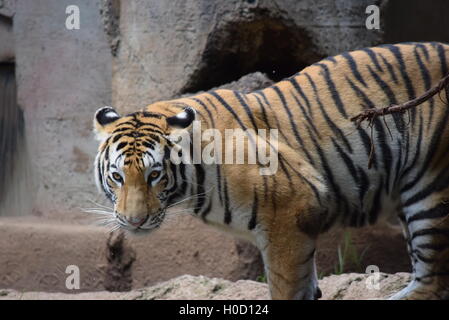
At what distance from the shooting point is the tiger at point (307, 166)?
4109 millimetres

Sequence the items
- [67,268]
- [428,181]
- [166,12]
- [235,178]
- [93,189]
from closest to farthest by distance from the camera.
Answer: [235,178] → [428,181] → [166,12] → [67,268] → [93,189]

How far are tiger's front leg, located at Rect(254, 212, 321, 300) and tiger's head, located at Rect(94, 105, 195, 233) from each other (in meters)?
0.64

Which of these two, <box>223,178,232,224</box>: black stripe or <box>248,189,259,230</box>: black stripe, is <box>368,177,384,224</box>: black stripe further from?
<box>223,178,232,224</box>: black stripe

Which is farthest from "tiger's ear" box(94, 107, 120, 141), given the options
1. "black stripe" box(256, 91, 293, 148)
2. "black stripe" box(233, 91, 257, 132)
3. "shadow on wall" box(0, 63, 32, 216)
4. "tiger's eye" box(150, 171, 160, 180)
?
"shadow on wall" box(0, 63, 32, 216)

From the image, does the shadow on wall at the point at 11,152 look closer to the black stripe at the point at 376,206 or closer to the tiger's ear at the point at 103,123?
the tiger's ear at the point at 103,123

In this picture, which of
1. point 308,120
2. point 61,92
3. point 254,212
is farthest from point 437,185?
point 61,92

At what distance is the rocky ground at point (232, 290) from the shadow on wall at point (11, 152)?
10.7ft

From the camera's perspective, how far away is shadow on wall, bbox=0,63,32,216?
840cm

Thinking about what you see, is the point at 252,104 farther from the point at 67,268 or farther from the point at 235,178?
the point at 67,268

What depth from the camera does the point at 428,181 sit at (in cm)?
439

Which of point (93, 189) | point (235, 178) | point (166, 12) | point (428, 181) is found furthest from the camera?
point (93, 189)

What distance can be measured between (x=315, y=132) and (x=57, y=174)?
12.7 ft

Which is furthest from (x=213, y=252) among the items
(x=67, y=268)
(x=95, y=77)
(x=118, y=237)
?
(x=95, y=77)
